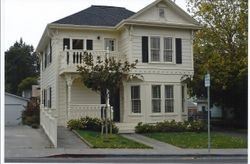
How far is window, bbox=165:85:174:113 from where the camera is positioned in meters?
23.0

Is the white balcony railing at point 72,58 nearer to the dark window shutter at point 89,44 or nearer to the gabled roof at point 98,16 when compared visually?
the dark window shutter at point 89,44

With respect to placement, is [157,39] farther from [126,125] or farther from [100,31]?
[126,125]

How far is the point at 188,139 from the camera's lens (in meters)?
18.1

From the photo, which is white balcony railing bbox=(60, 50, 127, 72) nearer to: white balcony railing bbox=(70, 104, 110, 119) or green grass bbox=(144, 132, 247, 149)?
white balcony railing bbox=(70, 104, 110, 119)

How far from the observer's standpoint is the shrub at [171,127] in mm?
21359

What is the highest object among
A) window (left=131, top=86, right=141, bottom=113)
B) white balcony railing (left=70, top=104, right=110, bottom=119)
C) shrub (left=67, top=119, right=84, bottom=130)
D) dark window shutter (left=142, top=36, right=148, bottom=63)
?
dark window shutter (left=142, top=36, right=148, bottom=63)

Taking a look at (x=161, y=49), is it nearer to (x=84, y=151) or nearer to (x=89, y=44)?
(x=89, y=44)

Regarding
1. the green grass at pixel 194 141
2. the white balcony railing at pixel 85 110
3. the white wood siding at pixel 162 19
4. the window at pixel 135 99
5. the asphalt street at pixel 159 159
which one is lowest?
the green grass at pixel 194 141

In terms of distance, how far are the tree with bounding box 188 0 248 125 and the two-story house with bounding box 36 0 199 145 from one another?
153 cm

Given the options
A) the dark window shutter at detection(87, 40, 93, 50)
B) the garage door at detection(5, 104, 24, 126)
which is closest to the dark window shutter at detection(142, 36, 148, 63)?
the dark window shutter at detection(87, 40, 93, 50)

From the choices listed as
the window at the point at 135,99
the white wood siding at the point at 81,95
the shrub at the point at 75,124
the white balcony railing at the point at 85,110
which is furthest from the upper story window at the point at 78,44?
the shrub at the point at 75,124

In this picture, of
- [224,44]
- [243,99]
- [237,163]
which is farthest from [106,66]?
[243,99]

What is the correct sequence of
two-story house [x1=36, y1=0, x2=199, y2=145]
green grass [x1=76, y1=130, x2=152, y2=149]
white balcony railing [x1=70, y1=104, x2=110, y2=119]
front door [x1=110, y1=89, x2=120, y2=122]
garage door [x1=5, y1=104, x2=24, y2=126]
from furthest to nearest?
1. garage door [x1=5, y1=104, x2=24, y2=126]
2. front door [x1=110, y1=89, x2=120, y2=122]
3. two-story house [x1=36, y1=0, x2=199, y2=145]
4. white balcony railing [x1=70, y1=104, x2=110, y2=119]
5. green grass [x1=76, y1=130, x2=152, y2=149]

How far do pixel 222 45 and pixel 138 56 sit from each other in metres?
5.38
